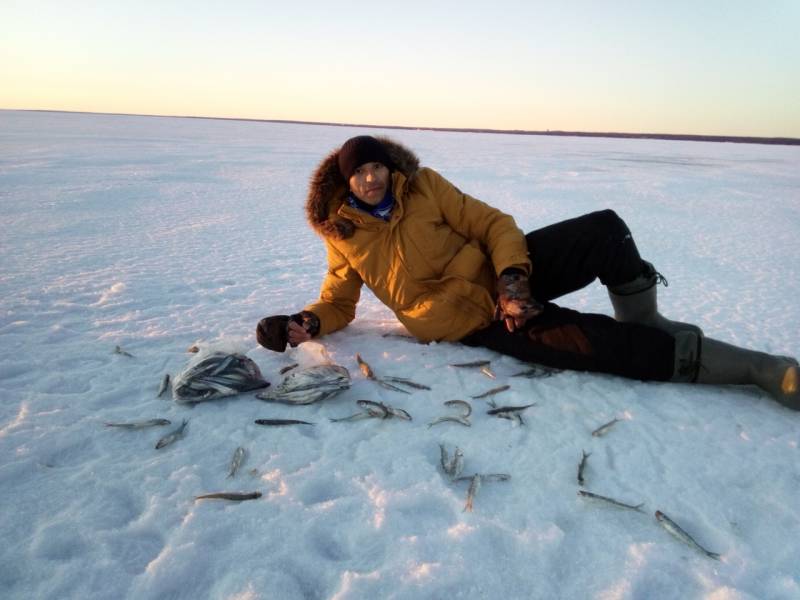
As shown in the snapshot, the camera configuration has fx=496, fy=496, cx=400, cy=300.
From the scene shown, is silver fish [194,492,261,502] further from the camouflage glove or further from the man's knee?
the man's knee

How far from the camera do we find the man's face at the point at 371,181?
2.62m

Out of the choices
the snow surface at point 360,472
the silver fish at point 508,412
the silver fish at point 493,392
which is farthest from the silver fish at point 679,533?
the silver fish at point 493,392

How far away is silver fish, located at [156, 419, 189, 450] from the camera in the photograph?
2077 mm

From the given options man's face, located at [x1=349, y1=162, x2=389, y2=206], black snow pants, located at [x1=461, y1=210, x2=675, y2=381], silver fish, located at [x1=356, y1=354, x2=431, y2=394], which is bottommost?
silver fish, located at [x1=356, y1=354, x2=431, y2=394]

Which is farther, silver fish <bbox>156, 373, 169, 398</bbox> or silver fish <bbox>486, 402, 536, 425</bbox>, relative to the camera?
silver fish <bbox>156, 373, 169, 398</bbox>

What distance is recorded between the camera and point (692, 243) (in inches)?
264

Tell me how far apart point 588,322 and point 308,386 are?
1.50 metres

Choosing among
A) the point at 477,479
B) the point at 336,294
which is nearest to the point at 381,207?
the point at 336,294

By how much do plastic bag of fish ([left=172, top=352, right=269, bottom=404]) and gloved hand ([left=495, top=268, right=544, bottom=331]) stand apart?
132cm

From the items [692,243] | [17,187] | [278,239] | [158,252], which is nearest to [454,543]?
[158,252]

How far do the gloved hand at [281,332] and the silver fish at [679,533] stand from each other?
1.94 meters

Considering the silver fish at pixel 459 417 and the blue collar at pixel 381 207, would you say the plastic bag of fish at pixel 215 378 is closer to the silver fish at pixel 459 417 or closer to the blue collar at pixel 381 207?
the silver fish at pixel 459 417

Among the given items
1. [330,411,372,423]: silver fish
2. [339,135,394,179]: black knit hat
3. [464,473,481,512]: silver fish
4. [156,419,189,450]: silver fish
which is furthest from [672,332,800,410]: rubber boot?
[156,419,189,450]: silver fish

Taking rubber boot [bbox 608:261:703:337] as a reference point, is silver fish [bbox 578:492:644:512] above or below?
below
